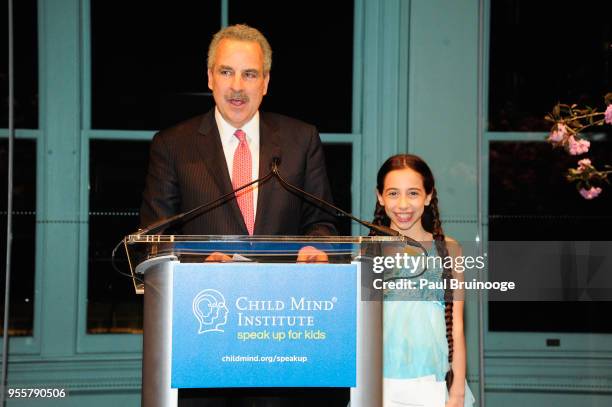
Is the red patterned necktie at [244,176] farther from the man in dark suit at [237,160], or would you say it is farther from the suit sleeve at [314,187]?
the suit sleeve at [314,187]

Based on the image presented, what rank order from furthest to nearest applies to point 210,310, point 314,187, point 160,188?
1. point 314,187
2. point 160,188
3. point 210,310

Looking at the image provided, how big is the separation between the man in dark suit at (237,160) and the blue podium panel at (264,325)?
761 millimetres

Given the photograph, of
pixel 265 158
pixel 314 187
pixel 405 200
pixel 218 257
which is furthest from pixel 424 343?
pixel 218 257

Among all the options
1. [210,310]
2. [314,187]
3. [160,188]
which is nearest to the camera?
[210,310]

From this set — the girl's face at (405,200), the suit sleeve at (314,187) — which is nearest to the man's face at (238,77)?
the suit sleeve at (314,187)

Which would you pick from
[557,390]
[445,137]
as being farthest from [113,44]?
[557,390]

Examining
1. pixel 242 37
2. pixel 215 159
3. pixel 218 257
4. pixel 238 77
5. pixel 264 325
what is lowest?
pixel 264 325

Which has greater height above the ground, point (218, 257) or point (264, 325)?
point (218, 257)

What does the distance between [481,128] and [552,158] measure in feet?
1.22

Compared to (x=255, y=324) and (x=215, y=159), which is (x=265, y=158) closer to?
(x=215, y=159)

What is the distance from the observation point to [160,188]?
102 inches

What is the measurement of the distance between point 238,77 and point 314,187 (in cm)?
43

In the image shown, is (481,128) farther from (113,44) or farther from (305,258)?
(305,258)

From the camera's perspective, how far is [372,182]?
3.62 m
